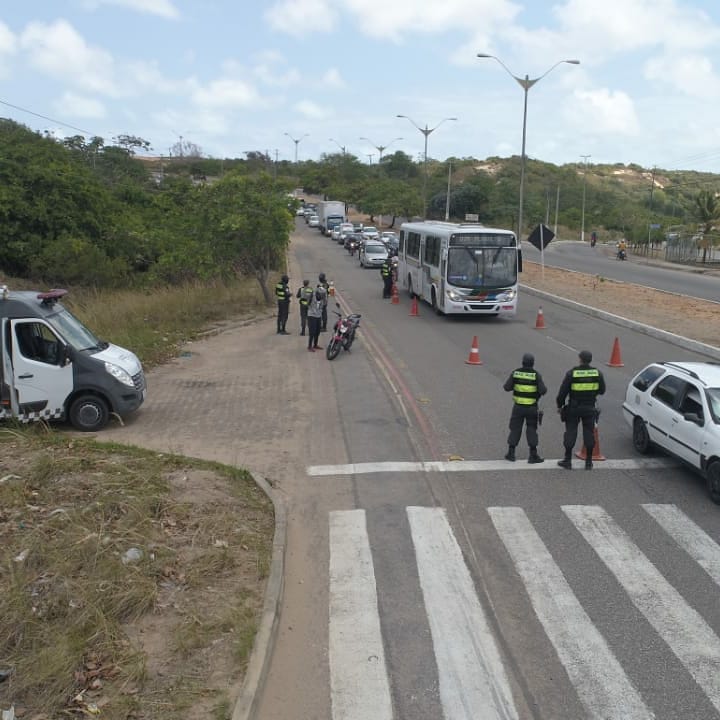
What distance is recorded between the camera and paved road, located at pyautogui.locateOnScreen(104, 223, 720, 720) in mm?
5602

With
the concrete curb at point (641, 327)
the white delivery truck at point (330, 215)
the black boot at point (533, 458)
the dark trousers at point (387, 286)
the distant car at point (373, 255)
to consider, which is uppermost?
the white delivery truck at point (330, 215)

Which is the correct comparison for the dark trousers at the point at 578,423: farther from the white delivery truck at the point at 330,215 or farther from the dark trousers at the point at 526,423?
the white delivery truck at the point at 330,215

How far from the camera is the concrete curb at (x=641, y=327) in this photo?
1911cm

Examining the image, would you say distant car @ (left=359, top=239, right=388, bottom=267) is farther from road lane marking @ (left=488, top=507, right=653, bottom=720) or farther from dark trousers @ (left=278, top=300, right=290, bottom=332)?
road lane marking @ (left=488, top=507, right=653, bottom=720)

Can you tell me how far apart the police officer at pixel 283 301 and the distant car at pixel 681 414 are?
11264 mm

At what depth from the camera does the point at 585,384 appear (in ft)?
33.5

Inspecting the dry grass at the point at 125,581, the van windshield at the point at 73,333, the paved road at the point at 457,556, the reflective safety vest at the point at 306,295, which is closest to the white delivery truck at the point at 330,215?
the reflective safety vest at the point at 306,295

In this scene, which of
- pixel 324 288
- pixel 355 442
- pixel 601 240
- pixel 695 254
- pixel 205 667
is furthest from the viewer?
pixel 601 240

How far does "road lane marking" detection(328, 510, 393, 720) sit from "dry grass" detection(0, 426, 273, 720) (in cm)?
69

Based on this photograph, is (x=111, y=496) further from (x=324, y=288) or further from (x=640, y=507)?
(x=324, y=288)

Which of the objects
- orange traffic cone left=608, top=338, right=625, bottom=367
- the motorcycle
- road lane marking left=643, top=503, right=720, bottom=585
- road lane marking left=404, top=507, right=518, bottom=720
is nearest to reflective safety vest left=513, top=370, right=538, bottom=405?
road lane marking left=643, top=503, right=720, bottom=585

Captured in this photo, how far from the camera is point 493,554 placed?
783 cm

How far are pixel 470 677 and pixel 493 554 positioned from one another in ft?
7.28

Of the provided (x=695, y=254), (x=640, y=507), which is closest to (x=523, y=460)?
(x=640, y=507)
